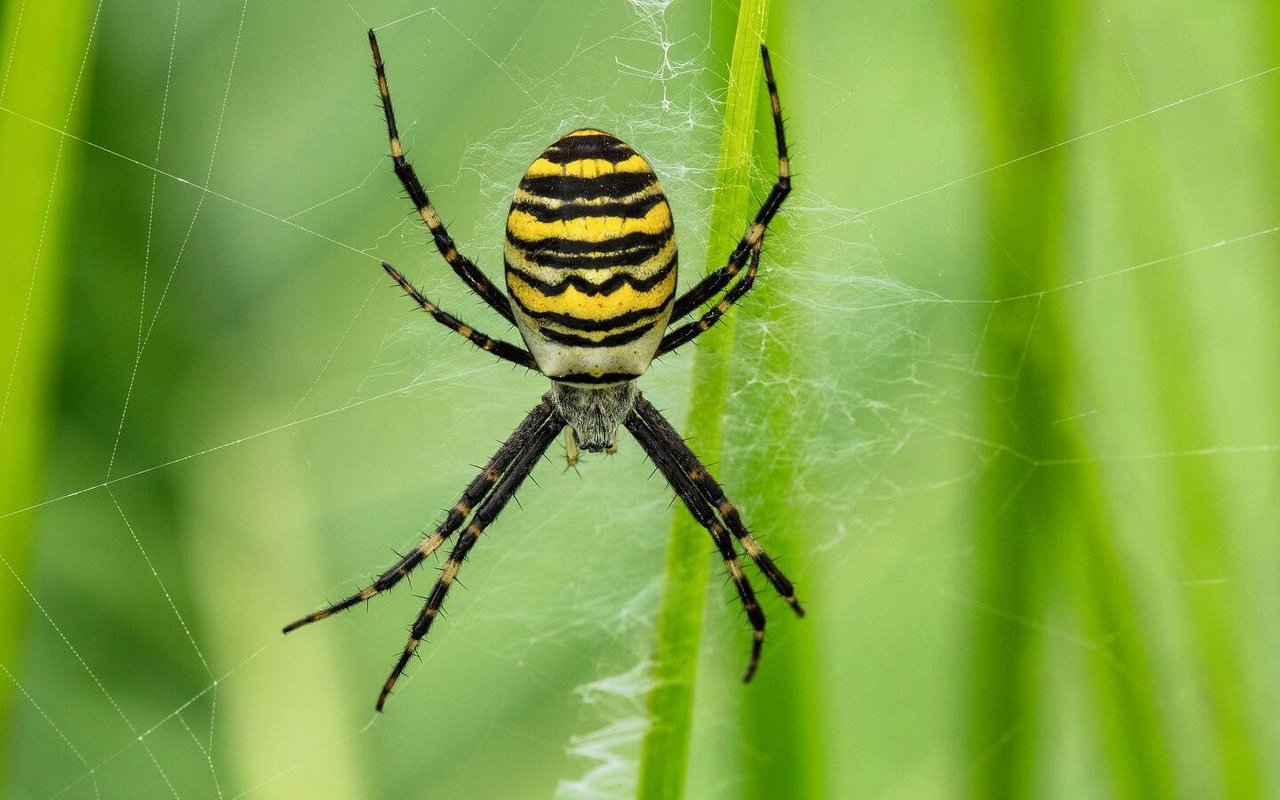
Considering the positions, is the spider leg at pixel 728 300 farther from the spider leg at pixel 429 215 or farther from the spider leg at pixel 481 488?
the spider leg at pixel 481 488

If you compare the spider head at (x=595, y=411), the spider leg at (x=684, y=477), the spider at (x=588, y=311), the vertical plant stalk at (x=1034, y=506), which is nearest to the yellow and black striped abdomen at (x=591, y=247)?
the spider at (x=588, y=311)

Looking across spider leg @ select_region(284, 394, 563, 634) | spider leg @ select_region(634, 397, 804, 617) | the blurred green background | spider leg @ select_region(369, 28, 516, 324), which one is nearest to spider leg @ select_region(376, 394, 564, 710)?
spider leg @ select_region(284, 394, 563, 634)

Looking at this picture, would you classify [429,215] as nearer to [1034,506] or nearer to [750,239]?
[750,239]

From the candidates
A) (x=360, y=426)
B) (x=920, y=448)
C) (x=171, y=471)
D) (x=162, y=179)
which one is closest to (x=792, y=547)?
(x=920, y=448)

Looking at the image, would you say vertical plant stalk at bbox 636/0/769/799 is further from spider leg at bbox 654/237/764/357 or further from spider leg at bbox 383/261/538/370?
spider leg at bbox 383/261/538/370

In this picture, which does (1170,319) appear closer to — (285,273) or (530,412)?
(530,412)

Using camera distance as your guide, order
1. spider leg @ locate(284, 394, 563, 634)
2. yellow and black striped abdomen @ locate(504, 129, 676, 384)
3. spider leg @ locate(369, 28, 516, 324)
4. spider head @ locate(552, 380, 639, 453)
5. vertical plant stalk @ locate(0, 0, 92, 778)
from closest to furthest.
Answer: vertical plant stalk @ locate(0, 0, 92, 778) → yellow and black striped abdomen @ locate(504, 129, 676, 384) → spider leg @ locate(369, 28, 516, 324) → spider leg @ locate(284, 394, 563, 634) → spider head @ locate(552, 380, 639, 453)

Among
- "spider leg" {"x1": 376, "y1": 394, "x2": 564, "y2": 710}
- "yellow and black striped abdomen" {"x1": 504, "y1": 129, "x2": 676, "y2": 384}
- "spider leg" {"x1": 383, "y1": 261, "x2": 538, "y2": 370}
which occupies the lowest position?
"spider leg" {"x1": 376, "y1": 394, "x2": 564, "y2": 710}
